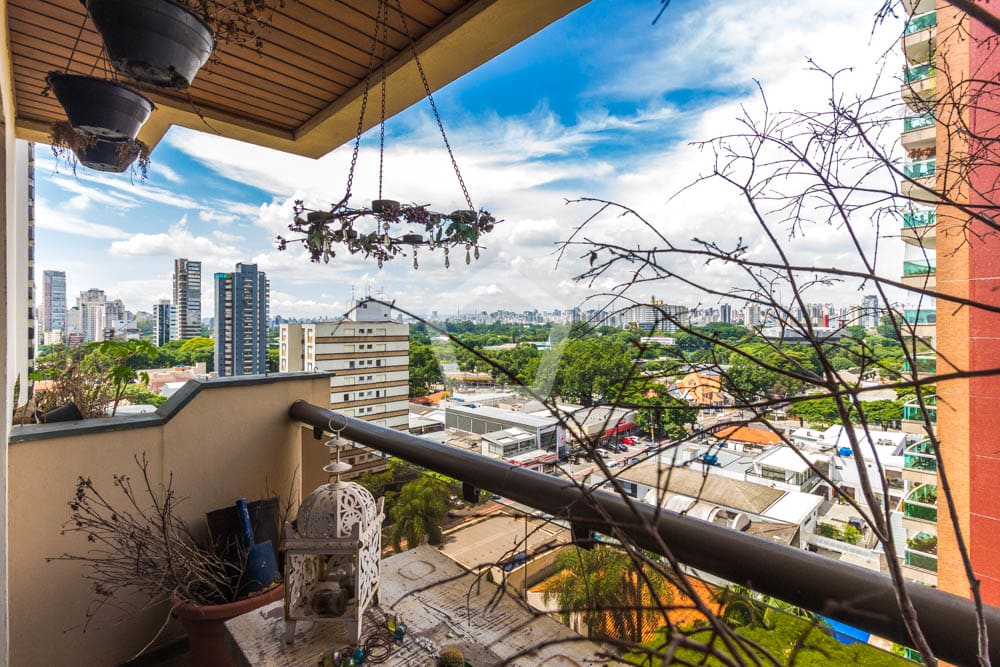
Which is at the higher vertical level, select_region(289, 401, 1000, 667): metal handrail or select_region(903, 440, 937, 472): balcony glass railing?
select_region(903, 440, 937, 472): balcony glass railing

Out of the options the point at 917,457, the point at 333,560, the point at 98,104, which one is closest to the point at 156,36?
the point at 98,104

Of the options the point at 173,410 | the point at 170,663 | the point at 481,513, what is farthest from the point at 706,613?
the point at 170,663

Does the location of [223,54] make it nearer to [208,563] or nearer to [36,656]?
[208,563]

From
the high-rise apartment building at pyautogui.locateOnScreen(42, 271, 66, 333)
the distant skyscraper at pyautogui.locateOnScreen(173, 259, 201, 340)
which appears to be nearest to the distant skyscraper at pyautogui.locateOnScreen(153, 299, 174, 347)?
the distant skyscraper at pyautogui.locateOnScreen(173, 259, 201, 340)

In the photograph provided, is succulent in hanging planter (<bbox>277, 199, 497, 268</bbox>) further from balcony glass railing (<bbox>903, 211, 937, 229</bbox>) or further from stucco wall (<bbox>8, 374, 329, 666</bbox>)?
balcony glass railing (<bbox>903, 211, 937, 229</bbox>)

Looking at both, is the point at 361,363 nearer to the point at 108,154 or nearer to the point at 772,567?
the point at 108,154
